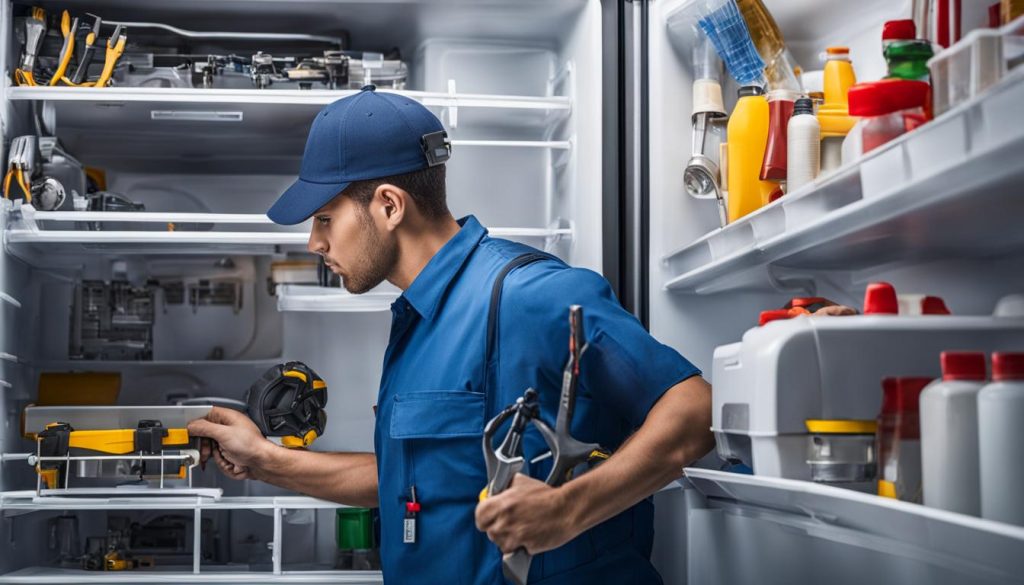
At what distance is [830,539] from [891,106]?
774mm

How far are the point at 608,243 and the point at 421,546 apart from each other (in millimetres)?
753

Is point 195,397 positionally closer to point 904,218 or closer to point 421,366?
point 421,366

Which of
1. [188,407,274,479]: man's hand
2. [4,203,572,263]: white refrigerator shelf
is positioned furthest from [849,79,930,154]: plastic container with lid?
[188,407,274,479]: man's hand

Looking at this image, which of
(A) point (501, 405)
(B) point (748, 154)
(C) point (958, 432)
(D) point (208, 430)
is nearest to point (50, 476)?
(D) point (208, 430)

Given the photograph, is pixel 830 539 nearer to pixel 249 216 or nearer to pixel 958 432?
pixel 958 432

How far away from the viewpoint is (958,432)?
1.07m

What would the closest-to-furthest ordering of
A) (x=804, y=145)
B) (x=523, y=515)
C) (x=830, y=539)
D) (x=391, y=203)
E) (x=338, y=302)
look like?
(x=523, y=515) → (x=804, y=145) → (x=830, y=539) → (x=391, y=203) → (x=338, y=302)

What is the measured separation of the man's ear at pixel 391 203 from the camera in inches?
75.4

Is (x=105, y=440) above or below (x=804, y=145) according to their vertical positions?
below

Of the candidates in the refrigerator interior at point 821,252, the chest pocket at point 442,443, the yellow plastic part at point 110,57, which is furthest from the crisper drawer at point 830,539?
the yellow plastic part at point 110,57

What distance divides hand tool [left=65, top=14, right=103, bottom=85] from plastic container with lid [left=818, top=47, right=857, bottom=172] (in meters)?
1.51

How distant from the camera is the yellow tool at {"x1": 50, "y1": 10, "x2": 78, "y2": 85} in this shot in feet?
7.34

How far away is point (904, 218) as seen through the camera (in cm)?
129

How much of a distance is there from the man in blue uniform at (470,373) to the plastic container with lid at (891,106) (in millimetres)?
543
